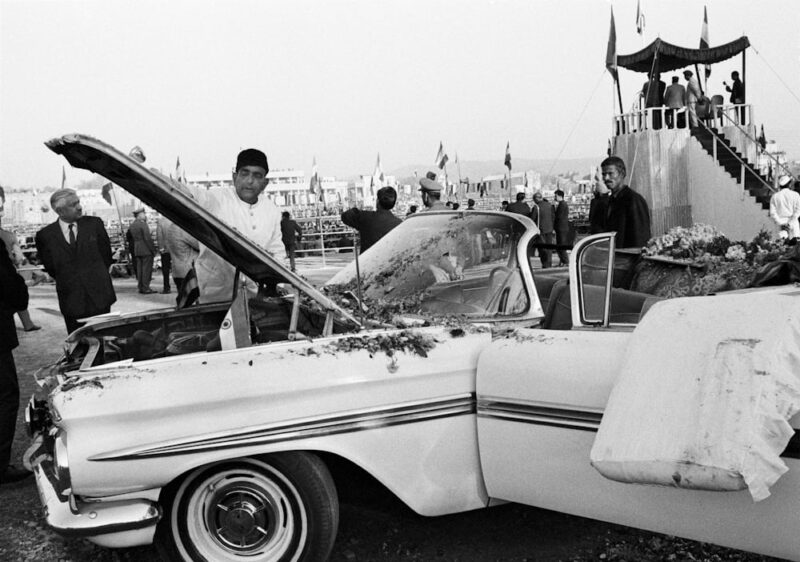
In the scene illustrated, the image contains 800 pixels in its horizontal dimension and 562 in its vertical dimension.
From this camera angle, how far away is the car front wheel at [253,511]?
288 cm

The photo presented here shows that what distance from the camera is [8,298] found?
4.57 metres

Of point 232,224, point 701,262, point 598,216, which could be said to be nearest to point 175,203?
point 232,224

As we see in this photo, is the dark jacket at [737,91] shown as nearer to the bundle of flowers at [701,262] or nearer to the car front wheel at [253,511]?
the bundle of flowers at [701,262]

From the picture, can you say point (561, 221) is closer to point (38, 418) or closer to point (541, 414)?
point (541, 414)

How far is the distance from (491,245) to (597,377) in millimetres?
1290

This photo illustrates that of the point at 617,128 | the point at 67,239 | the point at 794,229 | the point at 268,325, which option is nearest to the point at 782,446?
the point at 268,325

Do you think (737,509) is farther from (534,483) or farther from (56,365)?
(56,365)

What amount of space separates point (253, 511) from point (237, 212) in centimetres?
228

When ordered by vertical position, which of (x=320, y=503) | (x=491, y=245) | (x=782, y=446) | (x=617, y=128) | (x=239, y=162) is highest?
(x=617, y=128)

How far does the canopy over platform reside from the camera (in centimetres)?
2089

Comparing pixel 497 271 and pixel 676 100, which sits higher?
pixel 676 100

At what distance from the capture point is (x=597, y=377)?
2.70 m

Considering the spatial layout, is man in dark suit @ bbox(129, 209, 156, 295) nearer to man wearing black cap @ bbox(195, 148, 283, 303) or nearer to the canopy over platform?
man wearing black cap @ bbox(195, 148, 283, 303)

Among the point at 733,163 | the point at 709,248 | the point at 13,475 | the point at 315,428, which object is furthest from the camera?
the point at 733,163
